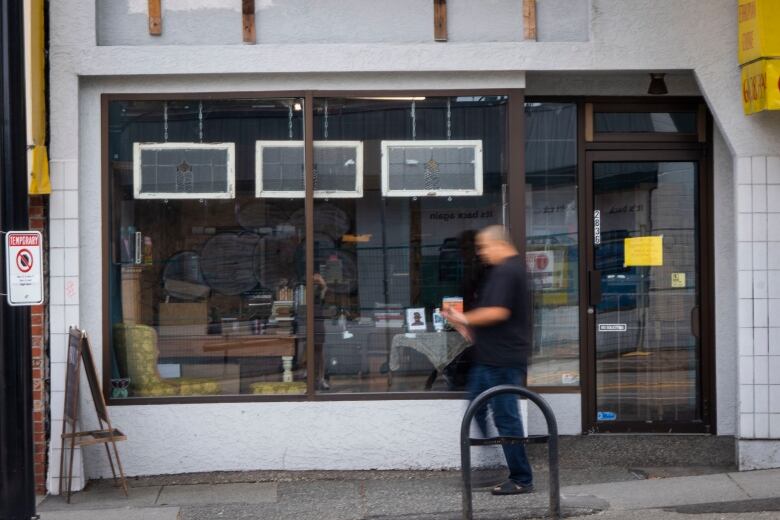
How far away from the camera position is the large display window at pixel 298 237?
26.2 feet

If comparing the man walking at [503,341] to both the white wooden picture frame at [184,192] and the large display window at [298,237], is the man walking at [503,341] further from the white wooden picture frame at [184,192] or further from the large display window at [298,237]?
the white wooden picture frame at [184,192]

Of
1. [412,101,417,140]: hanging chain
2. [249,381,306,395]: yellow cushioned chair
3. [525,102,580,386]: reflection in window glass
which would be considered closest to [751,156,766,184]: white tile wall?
[525,102,580,386]: reflection in window glass

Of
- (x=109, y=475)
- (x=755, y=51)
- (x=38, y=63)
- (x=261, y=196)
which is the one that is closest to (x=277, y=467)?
(x=109, y=475)

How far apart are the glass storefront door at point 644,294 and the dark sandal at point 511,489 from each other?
6.17 ft

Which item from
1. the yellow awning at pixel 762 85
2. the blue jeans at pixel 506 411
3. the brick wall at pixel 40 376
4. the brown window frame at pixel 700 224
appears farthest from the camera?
the brown window frame at pixel 700 224

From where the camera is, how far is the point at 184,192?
26.2 feet

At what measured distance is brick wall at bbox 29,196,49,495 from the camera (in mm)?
7555

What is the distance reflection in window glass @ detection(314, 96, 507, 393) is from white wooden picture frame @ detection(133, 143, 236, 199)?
719mm

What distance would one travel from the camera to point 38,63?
7.45m

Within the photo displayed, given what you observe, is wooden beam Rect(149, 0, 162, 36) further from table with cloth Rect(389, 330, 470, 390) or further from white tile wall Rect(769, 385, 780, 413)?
white tile wall Rect(769, 385, 780, 413)

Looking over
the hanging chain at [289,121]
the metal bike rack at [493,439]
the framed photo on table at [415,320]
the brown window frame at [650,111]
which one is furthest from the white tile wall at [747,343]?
the hanging chain at [289,121]

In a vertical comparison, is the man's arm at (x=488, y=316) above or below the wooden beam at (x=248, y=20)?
below

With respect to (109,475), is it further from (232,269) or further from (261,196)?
(261,196)

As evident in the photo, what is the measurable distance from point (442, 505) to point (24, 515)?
9.13ft
